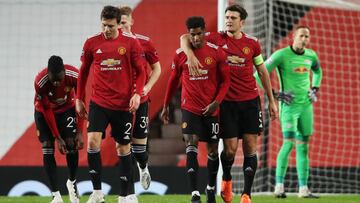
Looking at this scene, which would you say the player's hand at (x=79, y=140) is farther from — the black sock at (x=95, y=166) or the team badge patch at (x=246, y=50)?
the team badge patch at (x=246, y=50)

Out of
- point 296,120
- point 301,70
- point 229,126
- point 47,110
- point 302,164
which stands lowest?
point 302,164

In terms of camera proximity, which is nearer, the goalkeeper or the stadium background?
the goalkeeper

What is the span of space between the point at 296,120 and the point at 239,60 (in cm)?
287

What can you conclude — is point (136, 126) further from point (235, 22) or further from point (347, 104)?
point (347, 104)

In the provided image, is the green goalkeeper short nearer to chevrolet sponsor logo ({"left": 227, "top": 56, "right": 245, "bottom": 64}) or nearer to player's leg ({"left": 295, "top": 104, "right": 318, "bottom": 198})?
player's leg ({"left": 295, "top": 104, "right": 318, "bottom": 198})

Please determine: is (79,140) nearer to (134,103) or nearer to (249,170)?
(134,103)

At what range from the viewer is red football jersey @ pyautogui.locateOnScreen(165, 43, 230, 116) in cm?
1016

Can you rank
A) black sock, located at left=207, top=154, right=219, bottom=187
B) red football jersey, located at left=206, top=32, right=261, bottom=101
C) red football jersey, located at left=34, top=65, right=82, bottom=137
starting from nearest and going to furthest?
black sock, located at left=207, top=154, right=219, bottom=187
red football jersey, located at left=206, top=32, right=261, bottom=101
red football jersey, located at left=34, top=65, right=82, bottom=137

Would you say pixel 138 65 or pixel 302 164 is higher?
pixel 138 65

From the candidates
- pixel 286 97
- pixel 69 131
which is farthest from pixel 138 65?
→ pixel 286 97

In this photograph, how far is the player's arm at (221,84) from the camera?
10.0 meters

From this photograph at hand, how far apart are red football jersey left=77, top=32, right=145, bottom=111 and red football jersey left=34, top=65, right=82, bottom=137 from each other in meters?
0.73

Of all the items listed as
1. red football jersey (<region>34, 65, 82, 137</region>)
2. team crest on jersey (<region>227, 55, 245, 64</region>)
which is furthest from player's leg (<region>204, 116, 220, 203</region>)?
red football jersey (<region>34, 65, 82, 137</region>)

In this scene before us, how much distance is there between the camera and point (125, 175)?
10.0 meters
